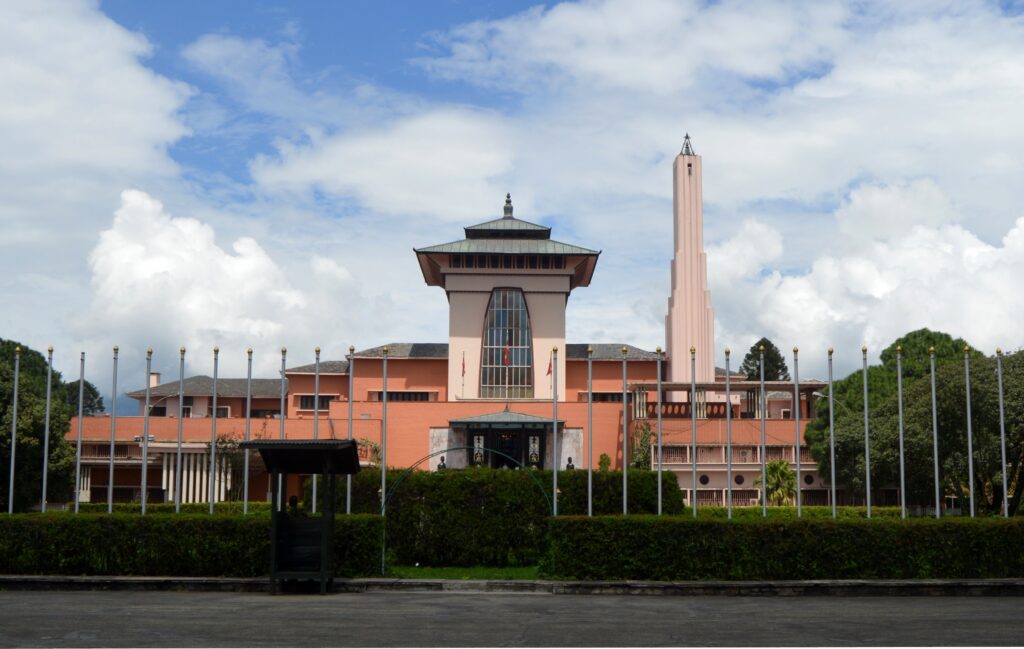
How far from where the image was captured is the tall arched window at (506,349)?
5962 cm

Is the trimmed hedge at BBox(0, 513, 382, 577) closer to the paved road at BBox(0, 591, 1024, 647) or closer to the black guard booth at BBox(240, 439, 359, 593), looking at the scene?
the black guard booth at BBox(240, 439, 359, 593)

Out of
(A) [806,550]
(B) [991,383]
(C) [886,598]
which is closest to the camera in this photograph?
(C) [886,598]

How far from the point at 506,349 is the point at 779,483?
20.2 m

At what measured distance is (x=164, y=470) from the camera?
50.1m

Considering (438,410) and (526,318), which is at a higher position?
(526,318)

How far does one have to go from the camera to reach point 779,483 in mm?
44344

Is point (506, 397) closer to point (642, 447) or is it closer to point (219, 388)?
point (642, 447)

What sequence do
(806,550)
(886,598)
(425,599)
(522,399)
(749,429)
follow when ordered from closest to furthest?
(425,599) → (886,598) → (806,550) → (749,429) → (522,399)

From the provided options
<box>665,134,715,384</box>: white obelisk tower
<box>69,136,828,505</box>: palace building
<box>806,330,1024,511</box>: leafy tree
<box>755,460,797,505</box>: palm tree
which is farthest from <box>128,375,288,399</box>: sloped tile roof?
<box>806,330,1024,511</box>: leafy tree

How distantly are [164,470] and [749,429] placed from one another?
28079 mm

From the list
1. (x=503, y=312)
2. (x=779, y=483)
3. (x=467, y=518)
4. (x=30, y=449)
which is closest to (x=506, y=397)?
(x=503, y=312)

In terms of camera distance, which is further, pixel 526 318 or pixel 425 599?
pixel 526 318

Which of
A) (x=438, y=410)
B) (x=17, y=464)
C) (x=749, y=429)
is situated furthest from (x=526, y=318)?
(x=17, y=464)

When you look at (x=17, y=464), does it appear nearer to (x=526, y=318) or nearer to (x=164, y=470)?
(x=164, y=470)
